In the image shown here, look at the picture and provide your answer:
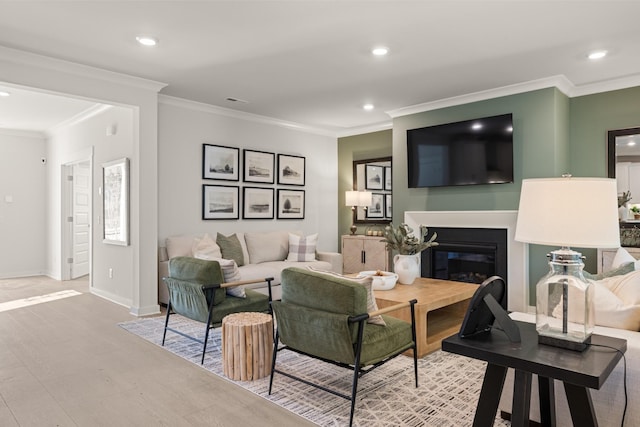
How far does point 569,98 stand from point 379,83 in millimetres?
2291

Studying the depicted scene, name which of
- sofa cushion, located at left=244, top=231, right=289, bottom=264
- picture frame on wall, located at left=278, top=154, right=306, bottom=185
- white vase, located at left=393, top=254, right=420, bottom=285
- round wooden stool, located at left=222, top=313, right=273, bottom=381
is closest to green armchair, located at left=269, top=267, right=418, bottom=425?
round wooden stool, located at left=222, top=313, right=273, bottom=381

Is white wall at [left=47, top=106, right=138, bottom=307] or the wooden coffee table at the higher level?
white wall at [left=47, top=106, right=138, bottom=307]

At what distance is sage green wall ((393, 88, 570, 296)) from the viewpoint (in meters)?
4.61

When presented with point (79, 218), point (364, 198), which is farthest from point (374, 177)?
point (79, 218)

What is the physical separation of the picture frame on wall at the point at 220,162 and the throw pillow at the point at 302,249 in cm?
124

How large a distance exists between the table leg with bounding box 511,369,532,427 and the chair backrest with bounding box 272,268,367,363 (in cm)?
84

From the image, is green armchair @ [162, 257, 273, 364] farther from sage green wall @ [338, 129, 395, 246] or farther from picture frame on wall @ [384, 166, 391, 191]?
sage green wall @ [338, 129, 395, 246]

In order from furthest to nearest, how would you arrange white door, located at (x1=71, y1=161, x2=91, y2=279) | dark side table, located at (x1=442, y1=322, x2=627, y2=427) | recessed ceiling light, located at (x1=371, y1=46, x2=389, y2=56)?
white door, located at (x1=71, y1=161, x2=91, y2=279)
recessed ceiling light, located at (x1=371, y1=46, x2=389, y2=56)
dark side table, located at (x1=442, y1=322, x2=627, y2=427)

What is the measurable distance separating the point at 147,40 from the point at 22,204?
5.55 meters

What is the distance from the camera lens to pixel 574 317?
170 cm

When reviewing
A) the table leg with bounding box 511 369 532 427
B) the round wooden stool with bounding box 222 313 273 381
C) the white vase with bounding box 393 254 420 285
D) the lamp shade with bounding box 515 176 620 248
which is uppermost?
the lamp shade with bounding box 515 176 620 248

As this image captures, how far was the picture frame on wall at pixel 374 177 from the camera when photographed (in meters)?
6.89

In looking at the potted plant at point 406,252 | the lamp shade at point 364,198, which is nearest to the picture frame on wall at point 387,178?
the lamp shade at point 364,198

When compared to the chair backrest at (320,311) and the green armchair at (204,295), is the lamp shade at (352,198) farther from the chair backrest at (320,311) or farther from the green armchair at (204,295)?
the chair backrest at (320,311)
